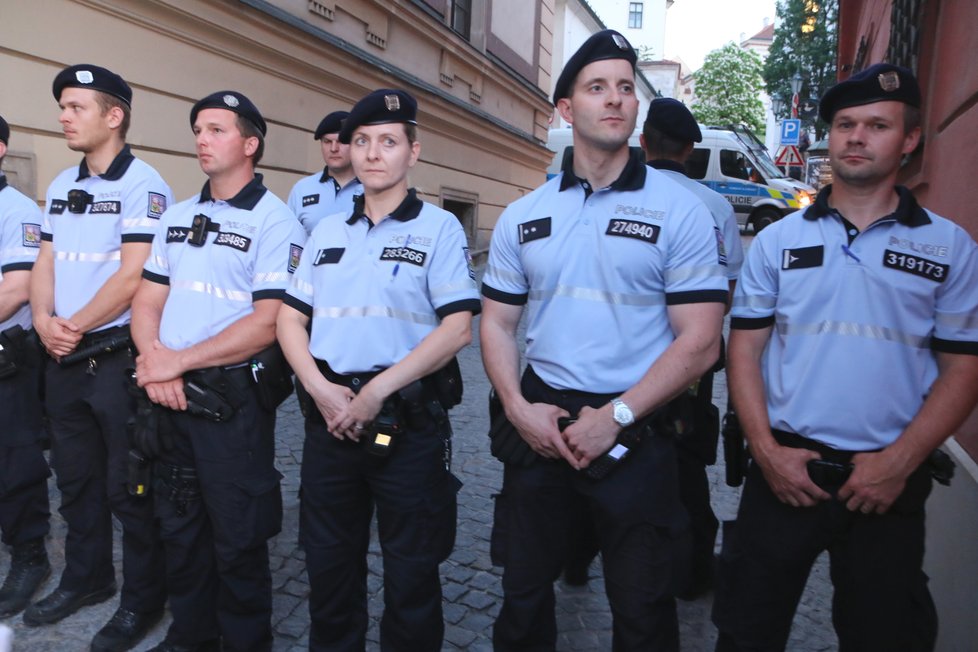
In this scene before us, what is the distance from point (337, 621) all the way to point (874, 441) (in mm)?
1814

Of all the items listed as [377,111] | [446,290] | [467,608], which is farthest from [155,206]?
[467,608]

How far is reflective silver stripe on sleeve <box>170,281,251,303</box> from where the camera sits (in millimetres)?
2771

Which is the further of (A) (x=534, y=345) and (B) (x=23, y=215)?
(B) (x=23, y=215)

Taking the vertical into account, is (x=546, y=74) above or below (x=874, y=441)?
above

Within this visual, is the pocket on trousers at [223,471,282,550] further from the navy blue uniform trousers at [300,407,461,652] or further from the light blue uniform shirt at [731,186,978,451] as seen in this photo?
the light blue uniform shirt at [731,186,978,451]

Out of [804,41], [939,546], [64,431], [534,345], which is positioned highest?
[804,41]

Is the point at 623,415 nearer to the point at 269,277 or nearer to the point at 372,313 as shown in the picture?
the point at 372,313

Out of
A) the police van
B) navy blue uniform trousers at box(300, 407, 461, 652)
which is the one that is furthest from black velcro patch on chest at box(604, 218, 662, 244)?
the police van

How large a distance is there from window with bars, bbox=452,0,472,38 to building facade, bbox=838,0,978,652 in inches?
311

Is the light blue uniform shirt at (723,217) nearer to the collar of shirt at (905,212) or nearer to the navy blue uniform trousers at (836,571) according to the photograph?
A: the collar of shirt at (905,212)

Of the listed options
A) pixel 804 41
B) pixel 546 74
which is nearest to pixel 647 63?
pixel 804 41

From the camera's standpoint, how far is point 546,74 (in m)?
16.4

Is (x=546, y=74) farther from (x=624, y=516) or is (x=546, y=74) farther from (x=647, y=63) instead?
(x=647, y=63)

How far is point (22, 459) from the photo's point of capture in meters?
3.36
